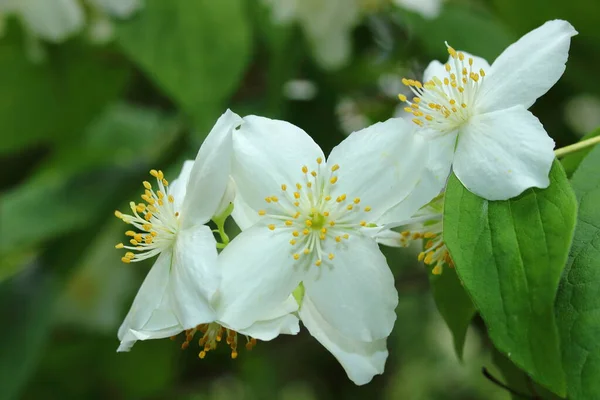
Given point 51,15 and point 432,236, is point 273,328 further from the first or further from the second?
point 51,15

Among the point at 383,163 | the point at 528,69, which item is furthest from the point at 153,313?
the point at 528,69

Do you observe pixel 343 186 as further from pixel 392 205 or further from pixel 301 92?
pixel 301 92

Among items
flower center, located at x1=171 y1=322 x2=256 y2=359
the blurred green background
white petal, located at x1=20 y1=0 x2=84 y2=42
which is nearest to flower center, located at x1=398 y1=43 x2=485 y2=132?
flower center, located at x1=171 y1=322 x2=256 y2=359

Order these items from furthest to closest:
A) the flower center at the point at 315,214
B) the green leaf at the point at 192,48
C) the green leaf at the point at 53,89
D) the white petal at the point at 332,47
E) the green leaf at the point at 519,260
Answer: the green leaf at the point at 53,89 → the white petal at the point at 332,47 → the green leaf at the point at 192,48 → the flower center at the point at 315,214 → the green leaf at the point at 519,260

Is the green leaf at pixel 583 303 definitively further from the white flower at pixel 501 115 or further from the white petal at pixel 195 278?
the white petal at pixel 195 278

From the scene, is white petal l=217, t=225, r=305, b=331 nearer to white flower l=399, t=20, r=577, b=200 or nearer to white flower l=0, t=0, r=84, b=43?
white flower l=399, t=20, r=577, b=200

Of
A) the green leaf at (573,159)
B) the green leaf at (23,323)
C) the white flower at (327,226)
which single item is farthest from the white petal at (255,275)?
the green leaf at (23,323)

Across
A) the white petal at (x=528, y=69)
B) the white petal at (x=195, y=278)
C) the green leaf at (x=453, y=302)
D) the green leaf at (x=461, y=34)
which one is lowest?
the green leaf at (x=461, y=34)
